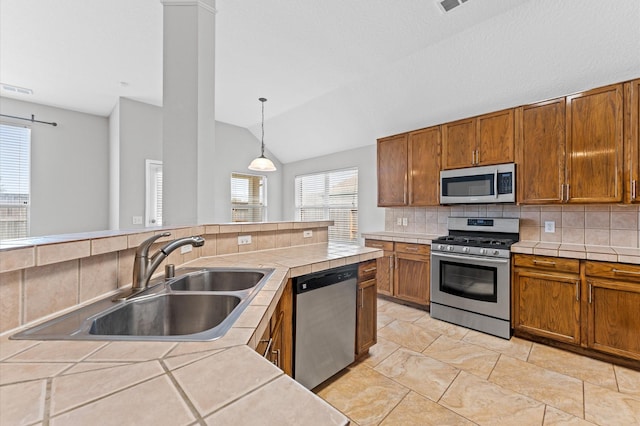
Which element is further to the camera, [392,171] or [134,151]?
[134,151]

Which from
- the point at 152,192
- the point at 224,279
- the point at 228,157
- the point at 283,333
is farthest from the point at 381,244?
the point at 152,192

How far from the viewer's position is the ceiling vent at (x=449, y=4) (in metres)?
2.21

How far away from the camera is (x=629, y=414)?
168 centimetres

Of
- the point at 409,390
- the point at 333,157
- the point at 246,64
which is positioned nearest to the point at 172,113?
the point at 246,64

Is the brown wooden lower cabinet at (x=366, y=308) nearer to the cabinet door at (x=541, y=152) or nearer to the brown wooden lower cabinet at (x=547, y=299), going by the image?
the brown wooden lower cabinet at (x=547, y=299)

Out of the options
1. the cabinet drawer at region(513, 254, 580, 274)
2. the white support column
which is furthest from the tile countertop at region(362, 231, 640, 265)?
the white support column

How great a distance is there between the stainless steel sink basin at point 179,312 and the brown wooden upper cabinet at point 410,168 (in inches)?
118

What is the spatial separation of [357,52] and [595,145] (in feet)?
7.76

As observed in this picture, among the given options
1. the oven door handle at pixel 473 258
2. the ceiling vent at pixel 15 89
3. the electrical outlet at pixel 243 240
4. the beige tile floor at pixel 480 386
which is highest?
the ceiling vent at pixel 15 89

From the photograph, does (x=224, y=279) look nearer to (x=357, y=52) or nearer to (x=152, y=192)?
(x=357, y=52)

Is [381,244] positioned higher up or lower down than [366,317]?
higher up

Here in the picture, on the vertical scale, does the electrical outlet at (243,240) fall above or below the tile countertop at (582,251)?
above

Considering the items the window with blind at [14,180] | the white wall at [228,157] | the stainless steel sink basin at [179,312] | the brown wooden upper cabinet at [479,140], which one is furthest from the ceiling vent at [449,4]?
the window with blind at [14,180]

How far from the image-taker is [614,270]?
2.21 metres
